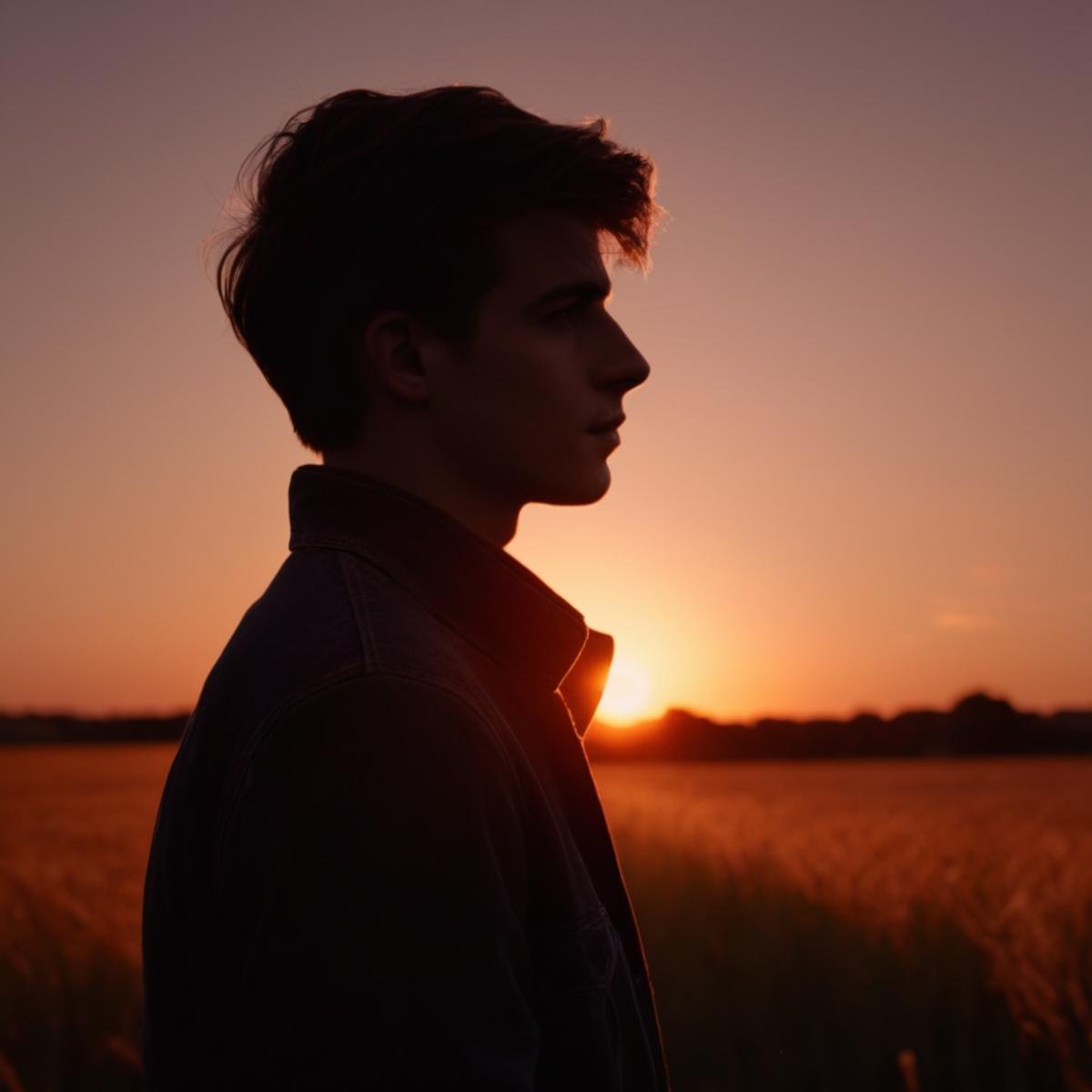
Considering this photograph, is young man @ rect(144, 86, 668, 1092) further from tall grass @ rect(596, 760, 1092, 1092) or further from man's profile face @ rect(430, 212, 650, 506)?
tall grass @ rect(596, 760, 1092, 1092)

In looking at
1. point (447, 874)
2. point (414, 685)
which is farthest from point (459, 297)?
point (447, 874)

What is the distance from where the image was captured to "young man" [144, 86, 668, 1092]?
39.2 inches

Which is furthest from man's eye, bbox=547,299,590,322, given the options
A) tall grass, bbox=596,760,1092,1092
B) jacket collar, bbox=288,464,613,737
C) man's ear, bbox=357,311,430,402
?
tall grass, bbox=596,760,1092,1092

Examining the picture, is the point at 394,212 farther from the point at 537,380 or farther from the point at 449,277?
the point at 537,380

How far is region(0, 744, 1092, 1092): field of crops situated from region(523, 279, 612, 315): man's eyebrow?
1.89 meters

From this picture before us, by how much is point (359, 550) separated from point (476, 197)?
550 mm

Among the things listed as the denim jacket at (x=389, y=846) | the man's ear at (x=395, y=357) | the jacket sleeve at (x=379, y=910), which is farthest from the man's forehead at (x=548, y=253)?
the jacket sleeve at (x=379, y=910)

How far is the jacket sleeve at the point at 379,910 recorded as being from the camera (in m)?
0.98

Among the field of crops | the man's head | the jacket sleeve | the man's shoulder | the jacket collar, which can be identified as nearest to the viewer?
the jacket sleeve

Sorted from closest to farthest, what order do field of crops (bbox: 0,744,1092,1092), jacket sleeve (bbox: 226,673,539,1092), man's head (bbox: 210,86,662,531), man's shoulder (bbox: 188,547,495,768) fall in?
1. jacket sleeve (bbox: 226,673,539,1092)
2. man's shoulder (bbox: 188,547,495,768)
3. man's head (bbox: 210,86,662,531)
4. field of crops (bbox: 0,744,1092,1092)

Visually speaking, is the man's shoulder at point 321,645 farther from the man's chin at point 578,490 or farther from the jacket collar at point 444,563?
the man's chin at point 578,490

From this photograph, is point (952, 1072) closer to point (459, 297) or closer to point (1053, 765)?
point (459, 297)

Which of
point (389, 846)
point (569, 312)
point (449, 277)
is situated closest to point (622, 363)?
point (569, 312)

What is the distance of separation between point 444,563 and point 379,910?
489 mm
